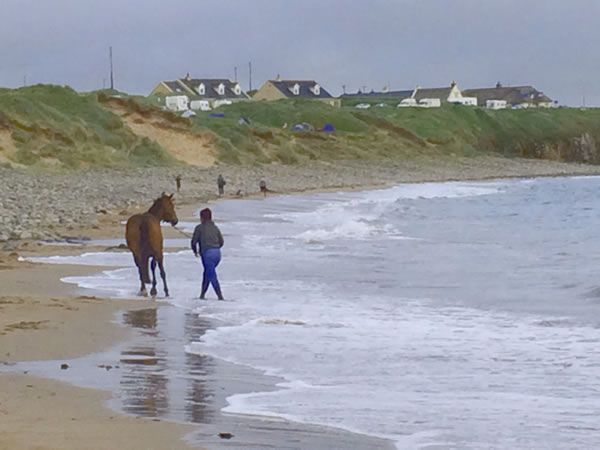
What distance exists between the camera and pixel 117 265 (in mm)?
19859

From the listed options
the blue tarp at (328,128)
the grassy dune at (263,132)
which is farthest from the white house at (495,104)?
the blue tarp at (328,128)

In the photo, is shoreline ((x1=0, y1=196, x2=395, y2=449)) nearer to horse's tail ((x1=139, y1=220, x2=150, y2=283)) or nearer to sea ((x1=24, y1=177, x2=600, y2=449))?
sea ((x1=24, y1=177, x2=600, y2=449))

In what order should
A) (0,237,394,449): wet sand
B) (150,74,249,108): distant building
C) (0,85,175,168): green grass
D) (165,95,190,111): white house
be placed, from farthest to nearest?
(150,74,249,108): distant building < (165,95,190,111): white house < (0,85,175,168): green grass < (0,237,394,449): wet sand

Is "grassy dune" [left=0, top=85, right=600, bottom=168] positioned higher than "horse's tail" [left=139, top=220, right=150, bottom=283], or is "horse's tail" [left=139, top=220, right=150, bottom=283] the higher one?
"grassy dune" [left=0, top=85, right=600, bottom=168]

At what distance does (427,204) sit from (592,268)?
1042 inches

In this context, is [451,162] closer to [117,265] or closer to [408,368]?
[117,265]

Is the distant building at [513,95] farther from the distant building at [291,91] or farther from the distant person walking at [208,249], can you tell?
the distant person walking at [208,249]

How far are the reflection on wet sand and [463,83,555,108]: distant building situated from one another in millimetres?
160601

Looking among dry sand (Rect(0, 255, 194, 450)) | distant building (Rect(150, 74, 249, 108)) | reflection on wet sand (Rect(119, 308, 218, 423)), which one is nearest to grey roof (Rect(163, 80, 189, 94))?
distant building (Rect(150, 74, 249, 108))

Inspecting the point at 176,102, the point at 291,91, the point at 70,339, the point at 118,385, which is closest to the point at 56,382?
the point at 118,385

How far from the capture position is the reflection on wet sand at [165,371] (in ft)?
27.7

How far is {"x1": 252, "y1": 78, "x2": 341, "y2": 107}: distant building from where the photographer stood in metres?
135

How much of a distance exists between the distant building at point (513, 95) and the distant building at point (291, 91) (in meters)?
39.8

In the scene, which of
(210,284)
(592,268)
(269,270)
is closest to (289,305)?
(210,284)
